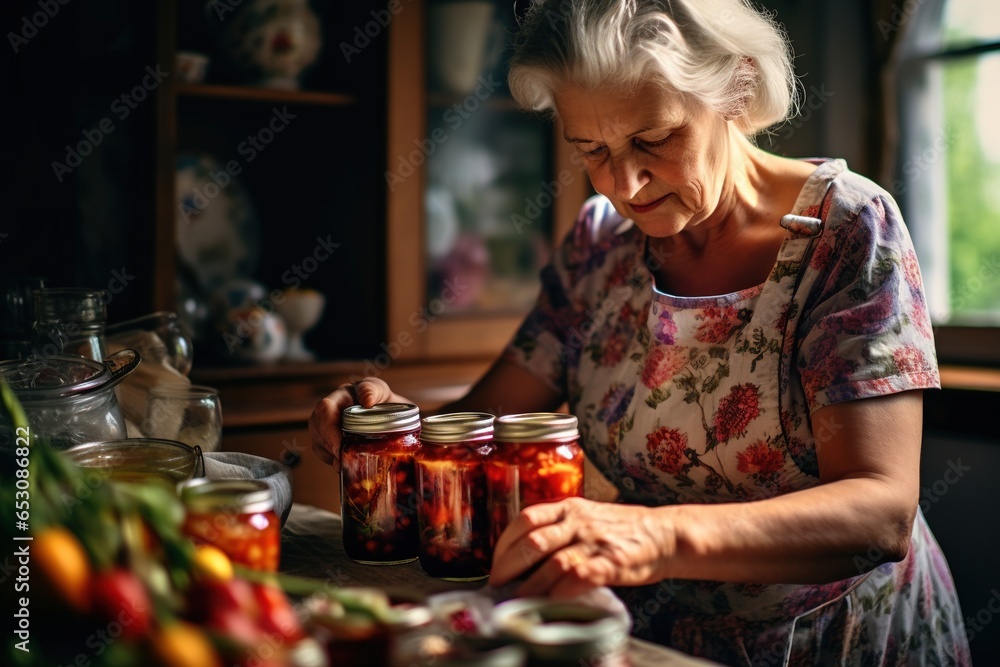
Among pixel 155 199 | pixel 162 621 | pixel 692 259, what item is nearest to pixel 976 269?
pixel 692 259

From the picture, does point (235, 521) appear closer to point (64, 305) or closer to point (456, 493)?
point (456, 493)

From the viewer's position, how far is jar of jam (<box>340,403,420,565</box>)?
3.26ft

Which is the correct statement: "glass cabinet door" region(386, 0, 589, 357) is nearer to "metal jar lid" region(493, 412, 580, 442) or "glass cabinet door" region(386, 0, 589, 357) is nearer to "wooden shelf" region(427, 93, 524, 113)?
"wooden shelf" region(427, 93, 524, 113)

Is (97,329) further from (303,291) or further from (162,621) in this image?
(303,291)

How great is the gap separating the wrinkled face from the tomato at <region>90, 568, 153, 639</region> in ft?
2.62

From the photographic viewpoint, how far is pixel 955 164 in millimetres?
2123

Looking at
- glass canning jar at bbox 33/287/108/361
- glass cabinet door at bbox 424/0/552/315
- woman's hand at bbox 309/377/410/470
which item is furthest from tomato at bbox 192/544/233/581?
glass cabinet door at bbox 424/0/552/315

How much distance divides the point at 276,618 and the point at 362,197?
1.68m

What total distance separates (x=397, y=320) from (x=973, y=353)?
1.30 meters

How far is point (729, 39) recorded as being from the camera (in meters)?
1.19

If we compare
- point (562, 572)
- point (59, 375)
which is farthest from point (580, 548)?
point (59, 375)

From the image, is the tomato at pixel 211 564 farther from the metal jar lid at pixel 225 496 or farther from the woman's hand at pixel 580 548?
the woman's hand at pixel 580 548

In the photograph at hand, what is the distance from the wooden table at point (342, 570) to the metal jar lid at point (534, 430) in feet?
0.56

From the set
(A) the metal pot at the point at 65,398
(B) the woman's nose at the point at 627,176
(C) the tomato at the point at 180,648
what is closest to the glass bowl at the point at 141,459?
(A) the metal pot at the point at 65,398
